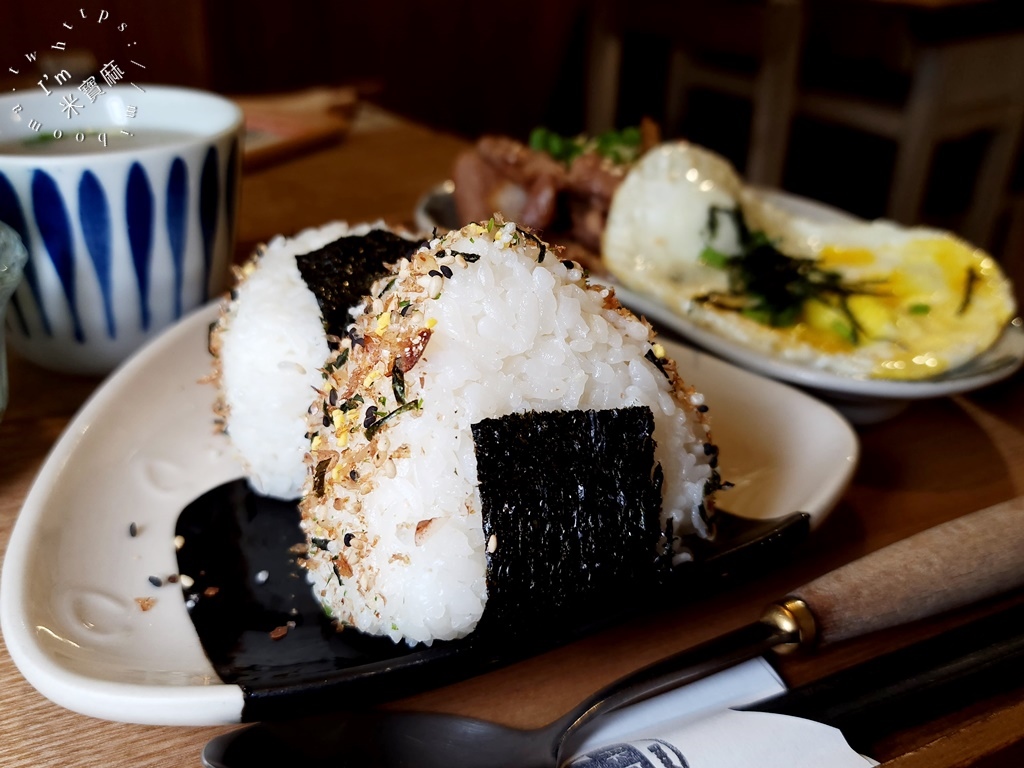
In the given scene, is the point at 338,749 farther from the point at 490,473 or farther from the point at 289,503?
the point at 289,503

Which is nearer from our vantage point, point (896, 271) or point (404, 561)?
point (404, 561)

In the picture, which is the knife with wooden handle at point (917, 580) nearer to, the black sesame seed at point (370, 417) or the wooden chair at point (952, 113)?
the black sesame seed at point (370, 417)

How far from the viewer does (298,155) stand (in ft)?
10.1

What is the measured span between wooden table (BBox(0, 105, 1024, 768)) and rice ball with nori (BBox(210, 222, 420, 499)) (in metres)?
0.40

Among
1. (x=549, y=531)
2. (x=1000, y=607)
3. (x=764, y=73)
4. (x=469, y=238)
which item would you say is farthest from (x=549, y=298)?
(x=764, y=73)

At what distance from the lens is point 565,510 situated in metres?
1.07

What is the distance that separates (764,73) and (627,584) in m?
4.56

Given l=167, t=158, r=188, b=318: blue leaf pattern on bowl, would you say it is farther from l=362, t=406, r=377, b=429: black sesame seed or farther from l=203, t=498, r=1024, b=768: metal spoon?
l=203, t=498, r=1024, b=768: metal spoon

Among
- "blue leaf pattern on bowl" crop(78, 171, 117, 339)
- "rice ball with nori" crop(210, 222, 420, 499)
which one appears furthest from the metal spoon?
"blue leaf pattern on bowl" crop(78, 171, 117, 339)

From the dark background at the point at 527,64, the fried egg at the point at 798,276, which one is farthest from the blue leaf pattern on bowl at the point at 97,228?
the dark background at the point at 527,64

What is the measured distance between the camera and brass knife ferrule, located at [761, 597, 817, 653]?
107 cm

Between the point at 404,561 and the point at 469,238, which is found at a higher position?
the point at 469,238

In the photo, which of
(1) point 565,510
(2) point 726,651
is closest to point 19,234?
(1) point 565,510

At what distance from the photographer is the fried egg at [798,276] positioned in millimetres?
1839
